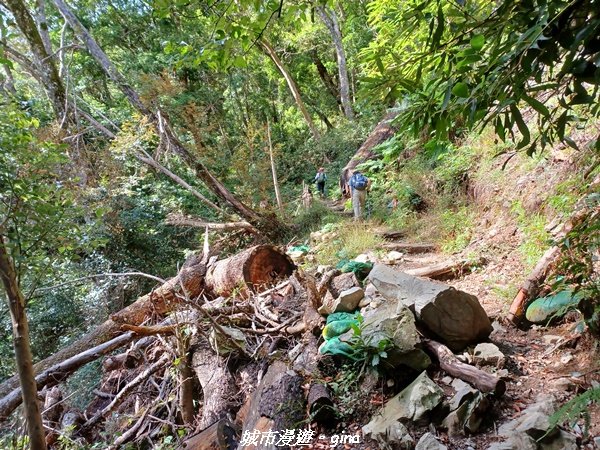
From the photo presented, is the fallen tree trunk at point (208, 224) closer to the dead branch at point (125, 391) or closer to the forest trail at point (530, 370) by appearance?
the dead branch at point (125, 391)

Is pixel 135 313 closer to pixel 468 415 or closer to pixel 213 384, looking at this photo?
pixel 213 384

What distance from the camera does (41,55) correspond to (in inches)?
291

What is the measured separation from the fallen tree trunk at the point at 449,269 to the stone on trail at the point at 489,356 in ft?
6.27

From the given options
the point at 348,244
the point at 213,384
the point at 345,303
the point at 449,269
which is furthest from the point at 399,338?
the point at 348,244

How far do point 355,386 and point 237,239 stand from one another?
6.43m

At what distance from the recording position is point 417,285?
3.28m

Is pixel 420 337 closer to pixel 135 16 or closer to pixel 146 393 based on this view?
pixel 146 393

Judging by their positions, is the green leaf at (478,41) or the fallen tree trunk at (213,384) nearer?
the green leaf at (478,41)

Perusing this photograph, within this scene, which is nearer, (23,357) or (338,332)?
(23,357)

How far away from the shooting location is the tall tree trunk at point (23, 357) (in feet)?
6.98

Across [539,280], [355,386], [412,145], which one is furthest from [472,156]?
[355,386]

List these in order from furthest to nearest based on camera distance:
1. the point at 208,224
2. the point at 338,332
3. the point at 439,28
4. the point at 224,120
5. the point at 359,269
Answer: the point at 224,120
the point at 208,224
the point at 359,269
the point at 338,332
the point at 439,28

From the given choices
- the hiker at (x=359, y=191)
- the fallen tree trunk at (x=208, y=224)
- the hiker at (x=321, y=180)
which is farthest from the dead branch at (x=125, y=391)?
the hiker at (x=321, y=180)

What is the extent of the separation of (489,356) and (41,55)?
9797 millimetres
